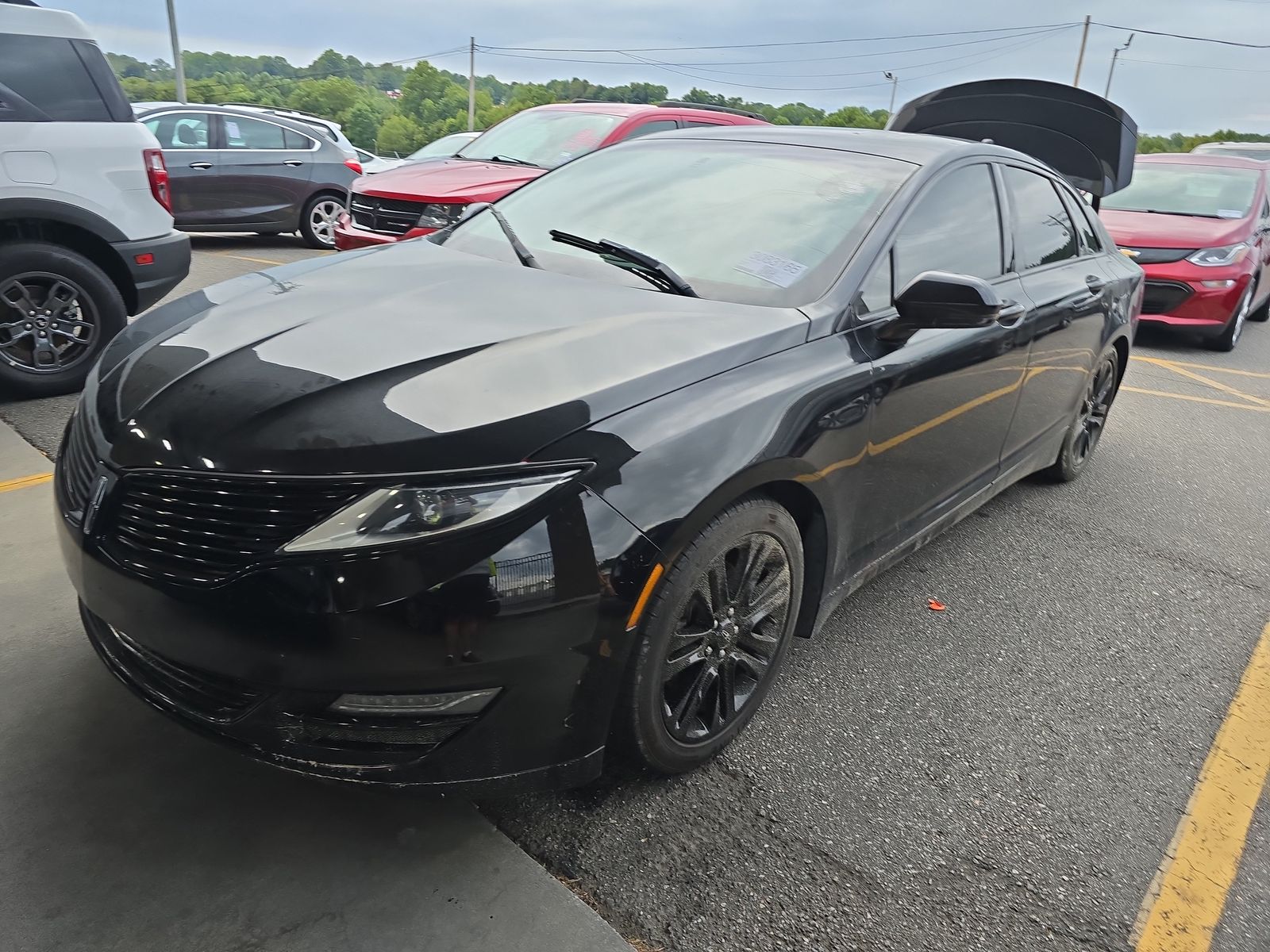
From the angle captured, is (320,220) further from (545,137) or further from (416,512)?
(416,512)

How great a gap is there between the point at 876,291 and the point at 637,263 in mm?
702

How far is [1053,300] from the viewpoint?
12.1ft

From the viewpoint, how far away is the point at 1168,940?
2023mm

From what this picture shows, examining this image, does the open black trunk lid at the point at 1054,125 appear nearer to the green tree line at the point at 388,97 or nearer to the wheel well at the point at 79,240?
the wheel well at the point at 79,240

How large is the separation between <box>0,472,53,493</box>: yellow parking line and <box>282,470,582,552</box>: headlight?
262 centimetres

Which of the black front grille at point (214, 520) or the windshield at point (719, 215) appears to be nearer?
the black front grille at point (214, 520)

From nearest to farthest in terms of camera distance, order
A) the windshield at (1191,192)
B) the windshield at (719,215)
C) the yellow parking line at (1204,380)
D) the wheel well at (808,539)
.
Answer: the wheel well at (808,539)
the windshield at (719,215)
the yellow parking line at (1204,380)
the windshield at (1191,192)

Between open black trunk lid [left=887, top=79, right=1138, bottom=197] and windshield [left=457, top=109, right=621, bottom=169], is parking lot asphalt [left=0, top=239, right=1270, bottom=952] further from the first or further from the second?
windshield [left=457, top=109, right=621, bottom=169]

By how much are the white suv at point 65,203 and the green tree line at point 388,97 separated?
49.2ft

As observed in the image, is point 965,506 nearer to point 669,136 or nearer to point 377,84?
point 669,136

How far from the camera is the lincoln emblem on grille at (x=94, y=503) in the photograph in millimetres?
1960

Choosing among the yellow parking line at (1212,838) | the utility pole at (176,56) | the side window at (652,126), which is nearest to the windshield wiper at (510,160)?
the side window at (652,126)

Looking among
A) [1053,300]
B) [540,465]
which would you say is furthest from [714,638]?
[1053,300]

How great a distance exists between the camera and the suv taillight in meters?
4.95
